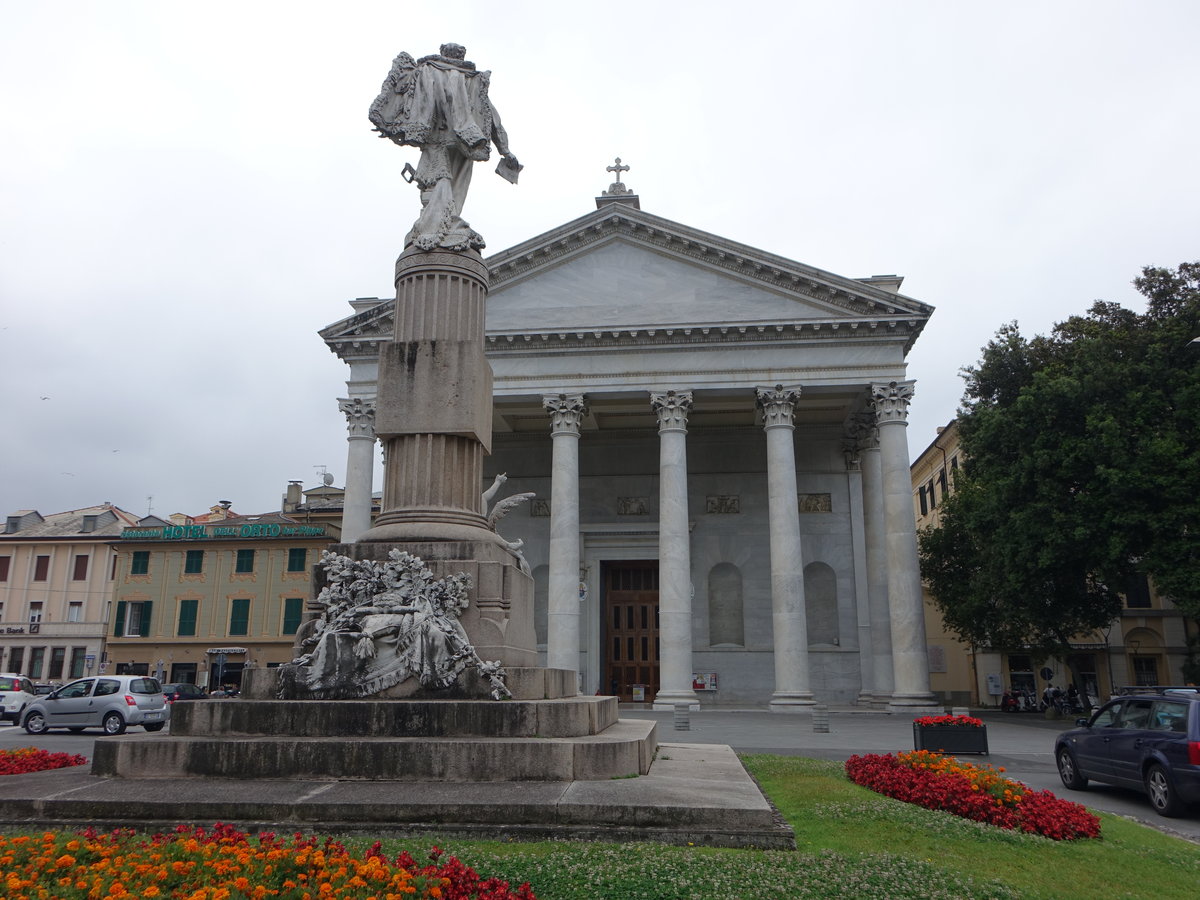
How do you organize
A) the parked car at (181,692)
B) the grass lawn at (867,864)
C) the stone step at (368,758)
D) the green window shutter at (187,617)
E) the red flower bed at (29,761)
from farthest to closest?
Answer: the green window shutter at (187,617)
the parked car at (181,692)
the red flower bed at (29,761)
the stone step at (368,758)
the grass lawn at (867,864)

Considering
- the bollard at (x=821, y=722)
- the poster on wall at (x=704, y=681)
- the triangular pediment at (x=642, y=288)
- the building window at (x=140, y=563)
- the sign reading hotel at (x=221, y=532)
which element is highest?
the triangular pediment at (x=642, y=288)

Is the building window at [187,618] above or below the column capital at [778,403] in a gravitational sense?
below

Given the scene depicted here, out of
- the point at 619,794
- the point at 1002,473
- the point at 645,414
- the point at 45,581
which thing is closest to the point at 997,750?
the point at 1002,473

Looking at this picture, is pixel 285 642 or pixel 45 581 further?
pixel 45 581

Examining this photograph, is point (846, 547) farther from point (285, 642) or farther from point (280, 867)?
point (280, 867)

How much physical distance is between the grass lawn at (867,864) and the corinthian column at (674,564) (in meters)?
21.6

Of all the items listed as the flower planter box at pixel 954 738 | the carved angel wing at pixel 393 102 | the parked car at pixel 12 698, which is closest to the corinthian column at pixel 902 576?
the flower planter box at pixel 954 738

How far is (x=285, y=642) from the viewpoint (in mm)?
50844

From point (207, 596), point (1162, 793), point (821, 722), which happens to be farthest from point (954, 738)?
point (207, 596)

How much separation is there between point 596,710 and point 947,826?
3.36m

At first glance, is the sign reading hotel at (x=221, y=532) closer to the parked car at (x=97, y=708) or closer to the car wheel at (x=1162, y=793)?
the parked car at (x=97, y=708)

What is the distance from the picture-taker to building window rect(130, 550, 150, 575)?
53.2 m

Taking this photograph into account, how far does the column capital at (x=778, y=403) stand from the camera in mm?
32438

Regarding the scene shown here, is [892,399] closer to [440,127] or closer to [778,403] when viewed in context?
[778,403]
